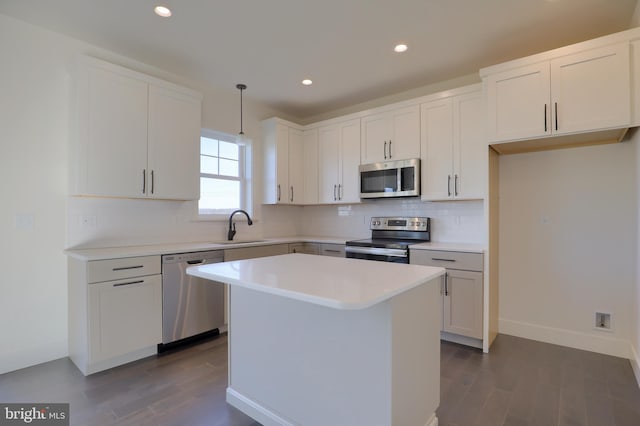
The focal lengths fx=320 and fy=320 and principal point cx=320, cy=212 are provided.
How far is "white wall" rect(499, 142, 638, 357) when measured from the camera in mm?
2686

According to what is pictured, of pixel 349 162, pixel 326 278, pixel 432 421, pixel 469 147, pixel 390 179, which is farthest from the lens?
pixel 349 162

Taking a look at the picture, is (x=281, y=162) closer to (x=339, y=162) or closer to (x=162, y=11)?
(x=339, y=162)

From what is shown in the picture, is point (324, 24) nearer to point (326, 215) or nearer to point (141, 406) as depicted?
point (326, 215)

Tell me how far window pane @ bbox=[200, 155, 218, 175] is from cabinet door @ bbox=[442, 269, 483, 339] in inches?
111

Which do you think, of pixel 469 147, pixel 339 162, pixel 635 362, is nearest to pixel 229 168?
pixel 339 162

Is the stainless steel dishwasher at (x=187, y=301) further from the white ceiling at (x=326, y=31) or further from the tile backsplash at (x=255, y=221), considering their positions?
the white ceiling at (x=326, y=31)

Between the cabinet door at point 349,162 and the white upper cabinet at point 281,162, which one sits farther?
the white upper cabinet at point 281,162

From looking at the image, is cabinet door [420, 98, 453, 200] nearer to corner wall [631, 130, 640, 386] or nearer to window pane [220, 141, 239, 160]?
corner wall [631, 130, 640, 386]

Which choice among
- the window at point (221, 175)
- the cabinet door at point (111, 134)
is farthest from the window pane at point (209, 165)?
the cabinet door at point (111, 134)

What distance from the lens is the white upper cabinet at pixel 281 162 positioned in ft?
13.6

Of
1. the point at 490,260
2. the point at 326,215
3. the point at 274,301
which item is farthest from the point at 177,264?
the point at 490,260

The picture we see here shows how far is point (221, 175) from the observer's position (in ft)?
12.9

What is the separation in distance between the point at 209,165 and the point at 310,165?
4.34 feet

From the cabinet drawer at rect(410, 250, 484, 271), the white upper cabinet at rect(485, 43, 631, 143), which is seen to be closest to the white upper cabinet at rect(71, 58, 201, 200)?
the cabinet drawer at rect(410, 250, 484, 271)
